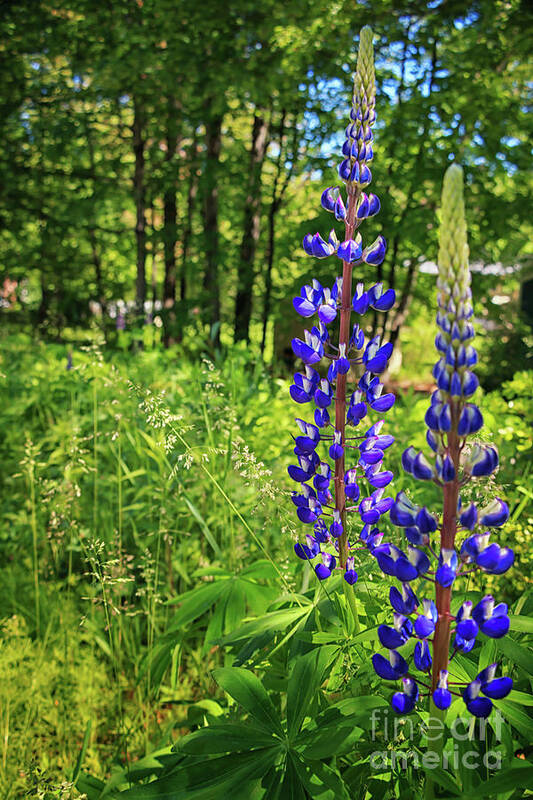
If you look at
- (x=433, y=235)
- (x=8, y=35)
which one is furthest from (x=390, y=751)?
(x=8, y=35)

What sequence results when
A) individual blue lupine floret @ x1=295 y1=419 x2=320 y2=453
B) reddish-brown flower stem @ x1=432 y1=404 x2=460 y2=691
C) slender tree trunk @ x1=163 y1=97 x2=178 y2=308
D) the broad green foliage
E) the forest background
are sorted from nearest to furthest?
reddish-brown flower stem @ x1=432 y1=404 x2=460 y2=691, the broad green foliage, individual blue lupine floret @ x1=295 y1=419 x2=320 y2=453, the forest background, slender tree trunk @ x1=163 y1=97 x2=178 y2=308

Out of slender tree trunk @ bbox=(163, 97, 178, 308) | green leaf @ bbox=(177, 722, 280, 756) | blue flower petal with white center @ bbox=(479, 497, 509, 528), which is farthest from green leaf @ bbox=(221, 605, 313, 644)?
slender tree trunk @ bbox=(163, 97, 178, 308)

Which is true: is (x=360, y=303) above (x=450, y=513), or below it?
above

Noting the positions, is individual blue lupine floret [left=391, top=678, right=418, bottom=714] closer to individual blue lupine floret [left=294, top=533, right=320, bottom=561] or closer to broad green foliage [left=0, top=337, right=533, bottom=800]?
broad green foliage [left=0, top=337, right=533, bottom=800]

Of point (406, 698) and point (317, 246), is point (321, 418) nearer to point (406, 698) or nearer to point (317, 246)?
point (317, 246)

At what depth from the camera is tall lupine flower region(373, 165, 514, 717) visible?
3.04 feet

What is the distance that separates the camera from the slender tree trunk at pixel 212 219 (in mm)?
7082

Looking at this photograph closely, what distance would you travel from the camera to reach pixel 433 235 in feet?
20.8

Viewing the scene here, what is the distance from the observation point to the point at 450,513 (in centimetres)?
101

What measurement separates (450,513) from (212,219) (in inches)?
273

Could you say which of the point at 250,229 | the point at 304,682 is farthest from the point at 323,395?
the point at 250,229

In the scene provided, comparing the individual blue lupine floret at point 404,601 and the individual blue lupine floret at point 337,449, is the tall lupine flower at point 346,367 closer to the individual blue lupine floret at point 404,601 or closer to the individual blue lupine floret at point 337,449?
the individual blue lupine floret at point 337,449

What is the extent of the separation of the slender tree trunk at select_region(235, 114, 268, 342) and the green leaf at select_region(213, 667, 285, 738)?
272 inches

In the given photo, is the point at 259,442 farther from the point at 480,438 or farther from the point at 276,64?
the point at 276,64
